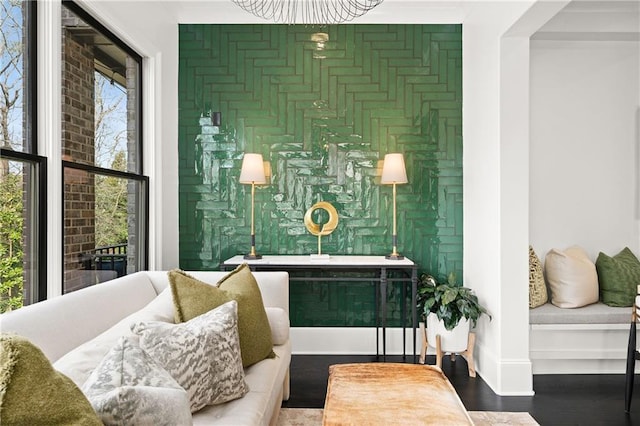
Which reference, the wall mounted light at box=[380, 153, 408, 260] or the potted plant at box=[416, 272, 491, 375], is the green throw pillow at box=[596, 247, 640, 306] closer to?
the potted plant at box=[416, 272, 491, 375]

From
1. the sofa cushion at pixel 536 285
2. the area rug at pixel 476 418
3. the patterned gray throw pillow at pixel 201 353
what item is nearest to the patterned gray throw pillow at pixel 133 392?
the patterned gray throw pillow at pixel 201 353

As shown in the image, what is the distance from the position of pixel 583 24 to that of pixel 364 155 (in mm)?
1871

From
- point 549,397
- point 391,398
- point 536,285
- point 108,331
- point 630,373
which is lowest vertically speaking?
point 549,397

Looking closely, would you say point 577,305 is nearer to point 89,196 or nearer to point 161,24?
point 89,196

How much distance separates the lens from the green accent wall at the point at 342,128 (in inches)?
162

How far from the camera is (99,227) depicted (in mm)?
3023

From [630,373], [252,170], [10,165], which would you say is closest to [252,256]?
[252,170]

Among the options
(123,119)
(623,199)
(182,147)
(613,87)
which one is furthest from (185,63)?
(623,199)

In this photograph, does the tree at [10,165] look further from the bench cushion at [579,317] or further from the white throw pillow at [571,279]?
the white throw pillow at [571,279]

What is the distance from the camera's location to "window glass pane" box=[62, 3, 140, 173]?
8.79ft

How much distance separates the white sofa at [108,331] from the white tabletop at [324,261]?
938 millimetres

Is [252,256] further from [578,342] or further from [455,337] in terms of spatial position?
[578,342]

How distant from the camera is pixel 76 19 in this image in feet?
9.08

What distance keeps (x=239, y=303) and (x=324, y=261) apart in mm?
1465
